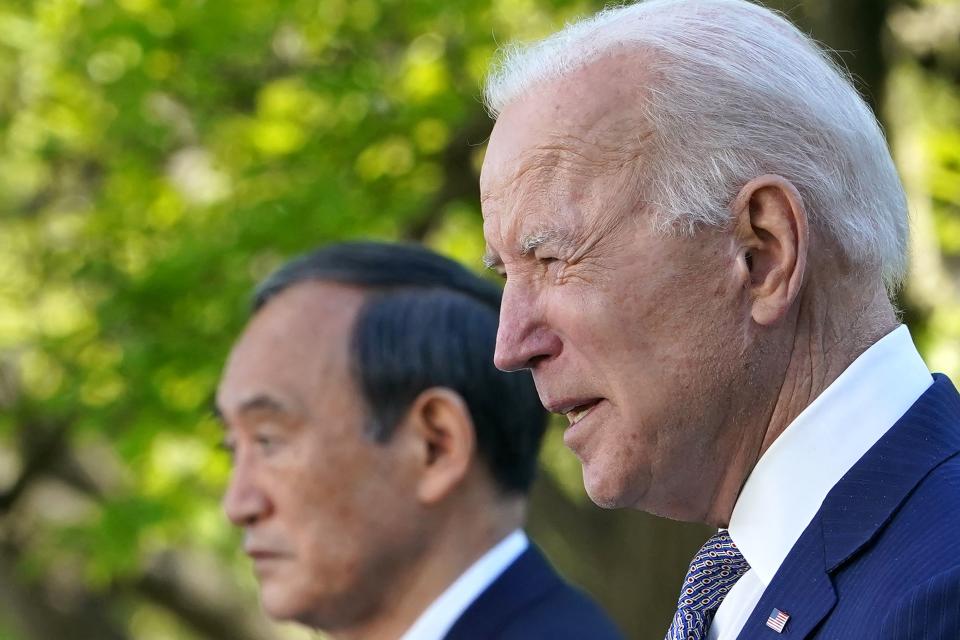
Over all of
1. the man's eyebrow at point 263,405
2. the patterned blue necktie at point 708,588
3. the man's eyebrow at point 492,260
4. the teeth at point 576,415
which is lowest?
the patterned blue necktie at point 708,588

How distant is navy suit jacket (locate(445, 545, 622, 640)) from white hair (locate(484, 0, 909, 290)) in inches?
60.1

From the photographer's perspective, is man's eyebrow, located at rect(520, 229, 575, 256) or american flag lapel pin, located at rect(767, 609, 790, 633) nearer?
american flag lapel pin, located at rect(767, 609, 790, 633)

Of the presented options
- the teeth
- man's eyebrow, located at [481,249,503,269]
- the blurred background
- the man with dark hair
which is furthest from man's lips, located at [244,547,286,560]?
the blurred background

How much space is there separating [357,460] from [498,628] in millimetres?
543

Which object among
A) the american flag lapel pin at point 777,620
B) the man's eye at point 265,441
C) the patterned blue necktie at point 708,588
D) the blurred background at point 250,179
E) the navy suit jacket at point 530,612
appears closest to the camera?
the american flag lapel pin at point 777,620

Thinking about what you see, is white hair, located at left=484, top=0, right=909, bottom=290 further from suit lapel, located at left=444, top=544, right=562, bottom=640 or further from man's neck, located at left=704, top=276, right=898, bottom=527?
suit lapel, located at left=444, top=544, right=562, bottom=640

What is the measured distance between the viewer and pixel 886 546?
1883 millimetres

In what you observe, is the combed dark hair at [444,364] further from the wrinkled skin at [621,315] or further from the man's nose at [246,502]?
the wrinkled skin at [621,315]

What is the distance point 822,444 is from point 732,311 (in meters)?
0.22

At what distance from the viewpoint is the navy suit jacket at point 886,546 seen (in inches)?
69.2

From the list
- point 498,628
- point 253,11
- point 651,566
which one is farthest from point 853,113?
point 253,11

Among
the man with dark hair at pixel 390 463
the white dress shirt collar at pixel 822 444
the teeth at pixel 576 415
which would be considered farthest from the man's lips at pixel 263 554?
the white dress shirt collar at pixel 822 444

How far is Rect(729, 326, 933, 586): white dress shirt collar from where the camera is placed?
6.58 feet

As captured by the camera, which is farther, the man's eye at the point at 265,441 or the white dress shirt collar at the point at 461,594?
the man's eye at the point at 265,441
